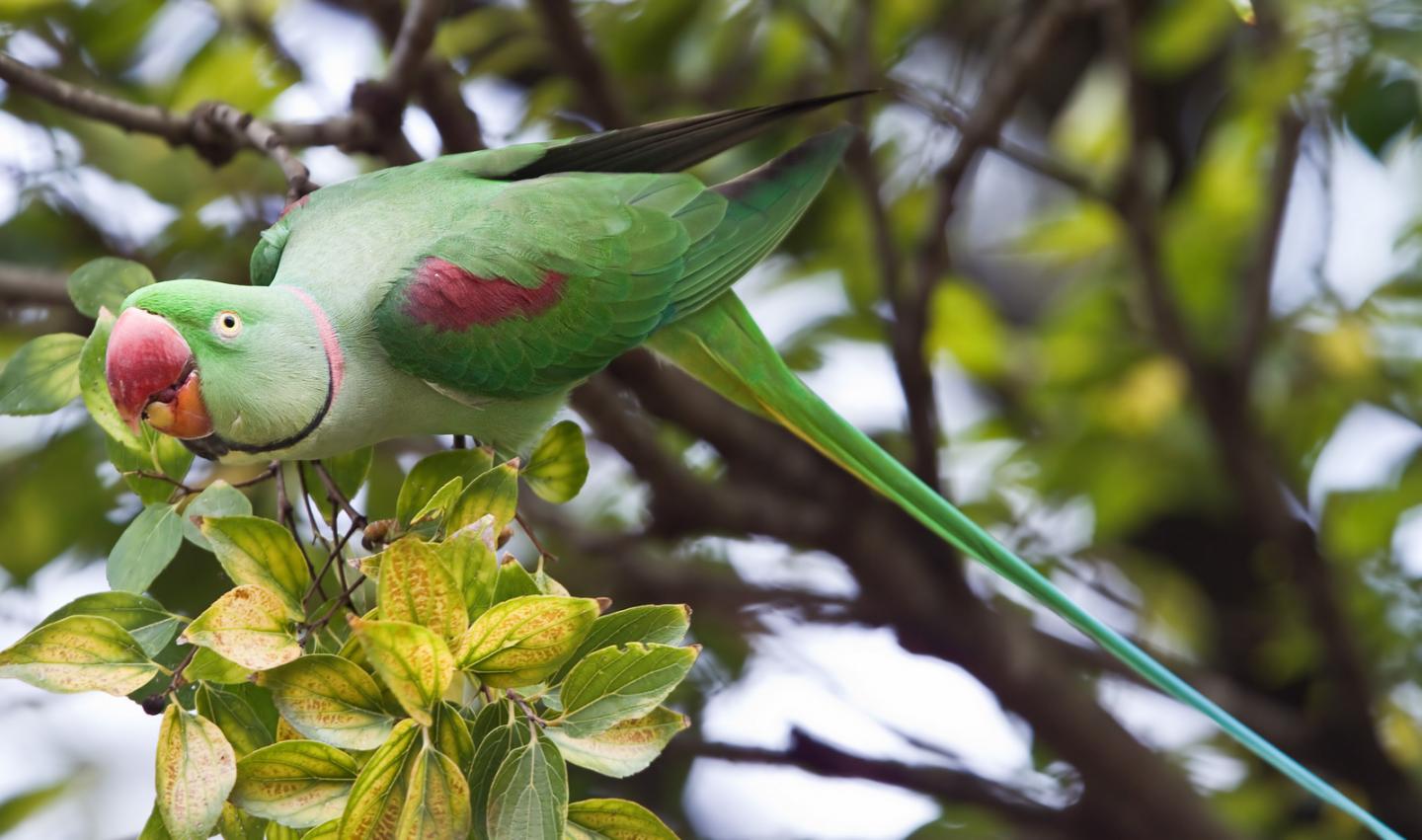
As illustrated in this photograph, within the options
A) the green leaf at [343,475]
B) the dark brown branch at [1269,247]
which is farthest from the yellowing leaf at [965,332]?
the green leaf at [343,475]

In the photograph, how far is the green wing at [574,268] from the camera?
1.27 m

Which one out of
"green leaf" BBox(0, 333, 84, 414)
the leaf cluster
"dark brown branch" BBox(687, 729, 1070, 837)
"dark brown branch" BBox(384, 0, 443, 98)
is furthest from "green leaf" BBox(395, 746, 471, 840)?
"dark brown branch" BBox(687, 729, 1070, 837)

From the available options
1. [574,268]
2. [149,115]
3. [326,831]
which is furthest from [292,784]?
[149,115]

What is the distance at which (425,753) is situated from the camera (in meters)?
0.96

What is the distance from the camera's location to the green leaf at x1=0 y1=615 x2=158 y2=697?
101cm

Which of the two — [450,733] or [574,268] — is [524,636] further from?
[574,268]

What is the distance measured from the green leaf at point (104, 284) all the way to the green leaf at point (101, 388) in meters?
0.05

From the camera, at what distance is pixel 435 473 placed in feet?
4.12

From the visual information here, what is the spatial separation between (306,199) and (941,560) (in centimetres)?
147

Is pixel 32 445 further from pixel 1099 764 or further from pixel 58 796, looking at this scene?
pixel 1099 764

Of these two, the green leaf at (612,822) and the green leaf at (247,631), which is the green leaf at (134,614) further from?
the green leaf at (612,822)

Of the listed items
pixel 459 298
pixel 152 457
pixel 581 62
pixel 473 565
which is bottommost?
pixel 473 565

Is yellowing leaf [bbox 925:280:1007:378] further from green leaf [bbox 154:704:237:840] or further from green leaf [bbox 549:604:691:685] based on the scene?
green leaf [bbox 154:704:237:840]

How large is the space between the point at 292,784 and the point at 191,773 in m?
0.07
